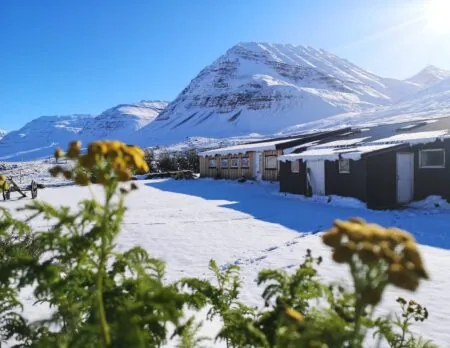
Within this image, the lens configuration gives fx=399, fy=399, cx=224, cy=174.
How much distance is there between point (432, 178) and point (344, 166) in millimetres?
3493

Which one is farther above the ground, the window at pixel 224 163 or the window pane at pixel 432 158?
the window pane at pixel 432 158

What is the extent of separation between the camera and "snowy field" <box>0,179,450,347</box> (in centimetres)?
658

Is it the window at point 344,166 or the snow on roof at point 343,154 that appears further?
the window at point 344,166

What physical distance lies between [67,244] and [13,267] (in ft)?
0.82

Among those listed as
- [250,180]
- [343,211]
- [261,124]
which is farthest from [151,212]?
[261,124]

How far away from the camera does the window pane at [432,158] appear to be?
52.8ft

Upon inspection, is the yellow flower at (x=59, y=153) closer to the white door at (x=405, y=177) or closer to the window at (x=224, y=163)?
the white door at (x=405, y=177)

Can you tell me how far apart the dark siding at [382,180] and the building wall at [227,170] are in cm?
1293

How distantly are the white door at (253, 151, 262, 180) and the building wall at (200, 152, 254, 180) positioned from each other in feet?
1.15

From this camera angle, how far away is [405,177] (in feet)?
55.5

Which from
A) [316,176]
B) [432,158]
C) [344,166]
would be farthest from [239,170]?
[432,158]

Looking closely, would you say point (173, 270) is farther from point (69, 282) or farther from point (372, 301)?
point (372, 301)

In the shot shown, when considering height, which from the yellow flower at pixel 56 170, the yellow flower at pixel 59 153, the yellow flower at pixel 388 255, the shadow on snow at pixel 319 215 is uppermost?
the yellow flower at pixel 59 153

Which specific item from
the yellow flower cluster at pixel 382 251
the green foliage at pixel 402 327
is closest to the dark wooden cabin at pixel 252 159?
the green foliage at pixel 402 327
